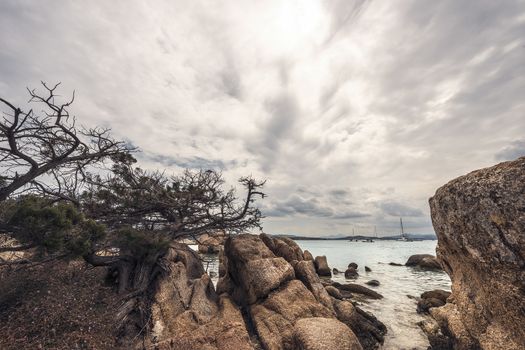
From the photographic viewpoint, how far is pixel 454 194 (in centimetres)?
817

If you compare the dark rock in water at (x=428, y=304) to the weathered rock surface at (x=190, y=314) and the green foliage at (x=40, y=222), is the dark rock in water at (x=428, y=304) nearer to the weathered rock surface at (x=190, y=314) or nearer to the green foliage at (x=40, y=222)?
the weathered rock surface at (x=190, y=314)

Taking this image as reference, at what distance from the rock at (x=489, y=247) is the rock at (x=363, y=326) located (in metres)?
3.56

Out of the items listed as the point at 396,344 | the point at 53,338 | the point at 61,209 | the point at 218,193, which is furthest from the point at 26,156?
the point at 396,344

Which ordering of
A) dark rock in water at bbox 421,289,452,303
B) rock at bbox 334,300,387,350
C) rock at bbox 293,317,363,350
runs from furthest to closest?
dark rock in water at bbox 421,289,452,303 < rock at bbox 334,300,387,350 < rock at bbox 293,317,363,350

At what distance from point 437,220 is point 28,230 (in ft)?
40.3

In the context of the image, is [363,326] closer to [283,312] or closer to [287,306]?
[287,306]

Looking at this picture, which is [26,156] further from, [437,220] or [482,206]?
[437,220]

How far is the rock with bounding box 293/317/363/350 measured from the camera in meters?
8.16

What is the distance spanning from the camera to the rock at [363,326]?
11.1 m

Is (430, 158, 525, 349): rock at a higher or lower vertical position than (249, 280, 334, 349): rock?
higher

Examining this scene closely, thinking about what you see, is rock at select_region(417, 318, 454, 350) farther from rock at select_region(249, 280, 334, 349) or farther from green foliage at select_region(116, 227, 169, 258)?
green foliage at select_region(116, 227, 169, 258)

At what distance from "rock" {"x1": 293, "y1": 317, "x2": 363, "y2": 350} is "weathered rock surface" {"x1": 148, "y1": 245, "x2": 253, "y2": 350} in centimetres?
183

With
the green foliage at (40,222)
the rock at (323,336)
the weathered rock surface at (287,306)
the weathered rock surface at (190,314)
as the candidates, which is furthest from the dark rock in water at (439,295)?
the green foliage at (40,222)

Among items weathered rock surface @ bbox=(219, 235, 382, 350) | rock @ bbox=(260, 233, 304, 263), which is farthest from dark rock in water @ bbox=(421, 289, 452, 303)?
rock @ bbox=(260, 233, 304, 263)
